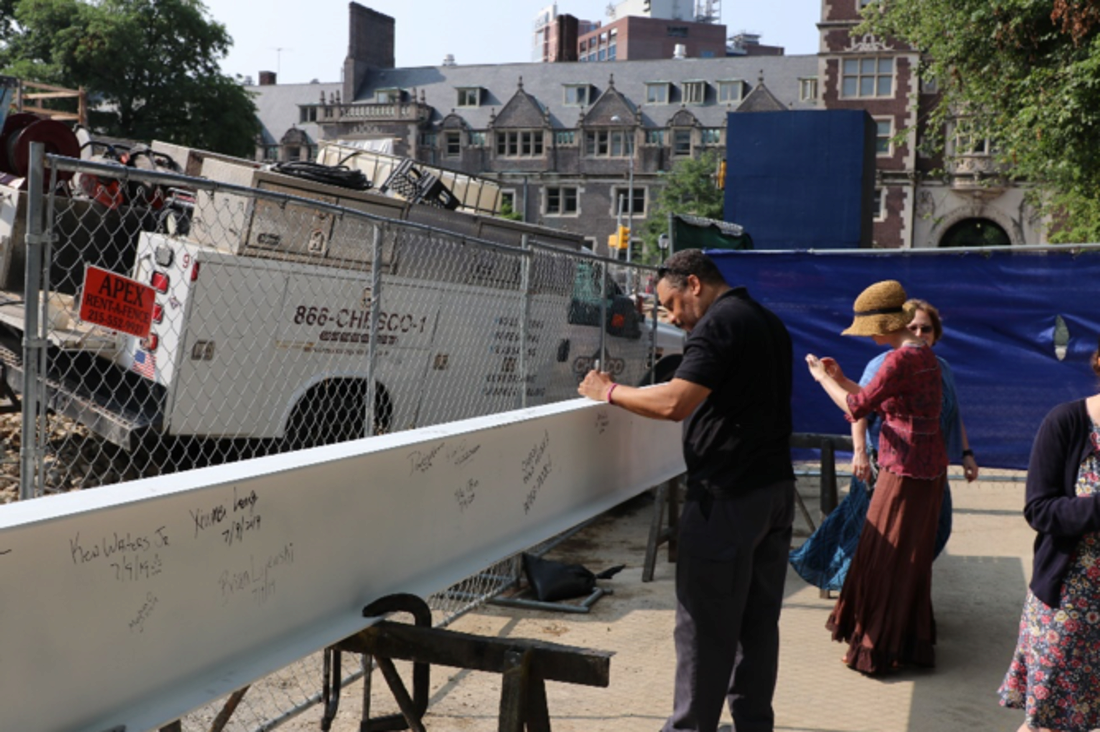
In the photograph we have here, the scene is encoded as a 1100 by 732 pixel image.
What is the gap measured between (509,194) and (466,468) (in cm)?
6955

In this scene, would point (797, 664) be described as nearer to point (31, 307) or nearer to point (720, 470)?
point (720, 470)

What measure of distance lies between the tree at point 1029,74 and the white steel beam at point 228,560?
13.0m

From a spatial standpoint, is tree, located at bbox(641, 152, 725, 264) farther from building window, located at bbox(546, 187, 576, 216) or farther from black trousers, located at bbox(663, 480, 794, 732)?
black trousers, located at bbox(663, 480, 794, 732)

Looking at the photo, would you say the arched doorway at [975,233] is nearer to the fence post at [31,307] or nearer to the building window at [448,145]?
the building window at [448,145]

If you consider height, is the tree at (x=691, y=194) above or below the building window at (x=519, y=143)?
below

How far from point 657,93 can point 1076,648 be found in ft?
244

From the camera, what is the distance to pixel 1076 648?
3799 mm

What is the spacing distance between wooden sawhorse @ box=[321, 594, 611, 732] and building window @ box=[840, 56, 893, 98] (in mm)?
65849

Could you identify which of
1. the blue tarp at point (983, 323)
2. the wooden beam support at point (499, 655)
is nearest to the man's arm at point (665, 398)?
the wooden beam support at point (499, 655)

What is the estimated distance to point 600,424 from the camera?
17.2ft

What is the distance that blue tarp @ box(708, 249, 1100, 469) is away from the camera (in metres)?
9.62

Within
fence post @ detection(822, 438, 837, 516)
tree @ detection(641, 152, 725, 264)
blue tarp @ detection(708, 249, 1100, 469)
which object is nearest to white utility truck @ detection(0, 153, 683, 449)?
blue tarp @ detection(708, 249, 1100, 469)

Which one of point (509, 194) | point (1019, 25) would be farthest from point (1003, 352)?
point (509, 194)

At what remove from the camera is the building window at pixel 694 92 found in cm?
7438
